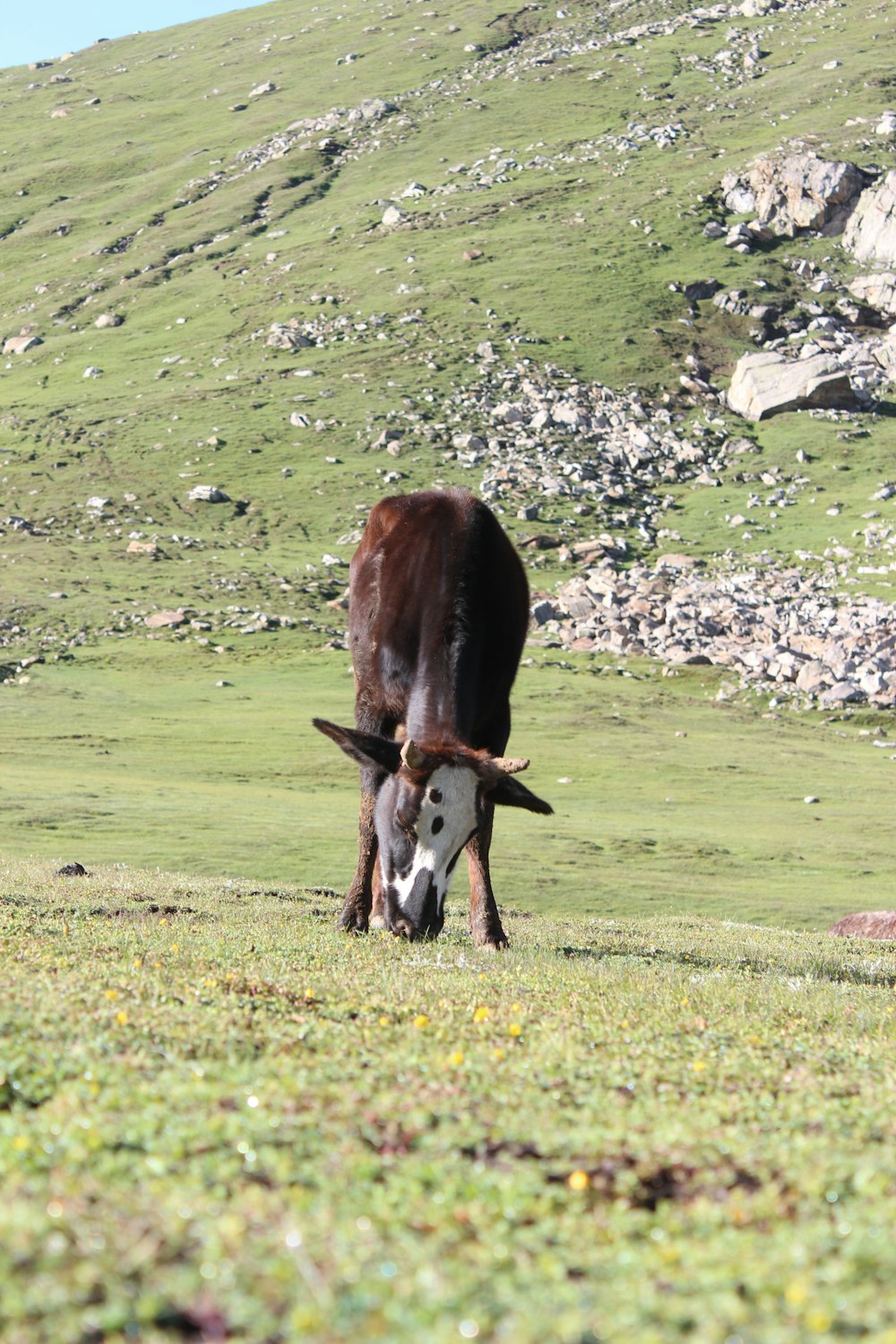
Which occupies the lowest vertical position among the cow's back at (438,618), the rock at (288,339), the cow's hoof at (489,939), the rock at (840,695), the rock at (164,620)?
the rock at (840,695)

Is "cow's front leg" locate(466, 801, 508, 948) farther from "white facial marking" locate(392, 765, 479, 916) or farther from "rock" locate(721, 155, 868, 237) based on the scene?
"rock" locate(721, 155, 868, 237)

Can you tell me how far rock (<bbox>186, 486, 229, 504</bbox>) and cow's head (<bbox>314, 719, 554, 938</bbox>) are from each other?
271ft

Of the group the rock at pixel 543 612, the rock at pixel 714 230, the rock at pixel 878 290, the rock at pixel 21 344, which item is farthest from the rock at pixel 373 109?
the rock at pixel 543 612

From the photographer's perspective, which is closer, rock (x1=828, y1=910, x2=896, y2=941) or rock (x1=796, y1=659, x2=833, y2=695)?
rock (x1=828, y1=910, x2=896, y2=941)

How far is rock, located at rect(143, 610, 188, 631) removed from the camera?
7150 cm

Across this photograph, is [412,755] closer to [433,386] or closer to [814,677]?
[814,677]

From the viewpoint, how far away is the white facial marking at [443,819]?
12.2m

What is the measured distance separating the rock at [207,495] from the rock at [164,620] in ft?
70.9

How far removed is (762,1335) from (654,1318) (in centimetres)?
31

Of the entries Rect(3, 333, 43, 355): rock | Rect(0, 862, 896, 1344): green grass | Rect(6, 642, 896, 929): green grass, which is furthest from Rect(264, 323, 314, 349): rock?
Rect(0, 862, 896, 1344): green grass

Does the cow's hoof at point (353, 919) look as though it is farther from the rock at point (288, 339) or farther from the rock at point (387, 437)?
the rock at point (288, 339)

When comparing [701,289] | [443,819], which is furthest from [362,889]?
[701,289]

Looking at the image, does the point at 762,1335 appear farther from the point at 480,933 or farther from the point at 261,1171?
the point at 480,933

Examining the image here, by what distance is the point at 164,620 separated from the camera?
236 feet
